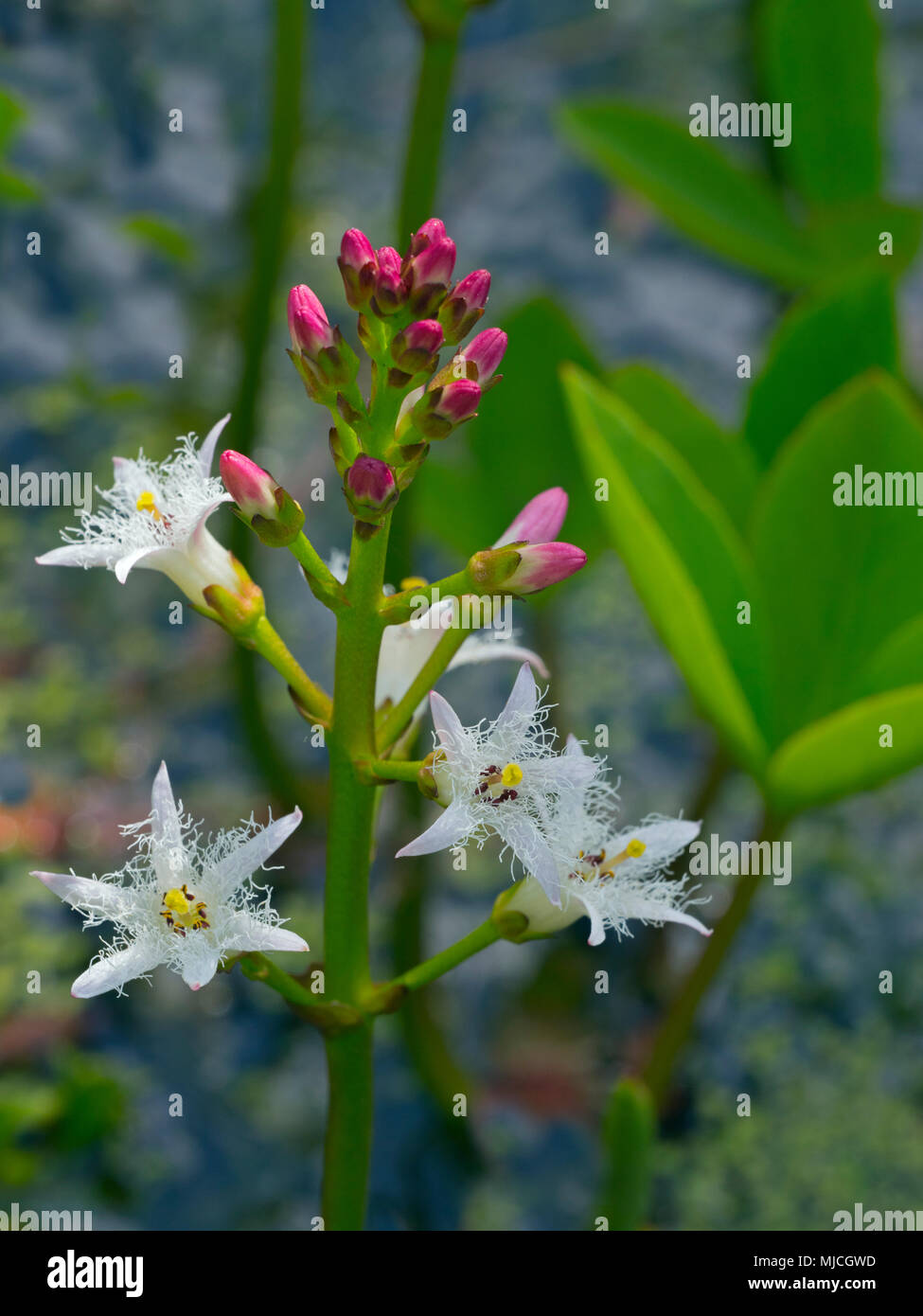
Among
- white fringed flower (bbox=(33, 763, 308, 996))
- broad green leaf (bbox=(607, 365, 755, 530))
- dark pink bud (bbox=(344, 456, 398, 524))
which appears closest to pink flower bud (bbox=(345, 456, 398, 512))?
dark pink bud (bbox=(344, 456, 398, 524))

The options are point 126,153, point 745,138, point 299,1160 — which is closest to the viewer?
point 299,1160

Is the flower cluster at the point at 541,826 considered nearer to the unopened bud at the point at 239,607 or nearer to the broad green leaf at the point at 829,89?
the unopened bud at the point at 239,607

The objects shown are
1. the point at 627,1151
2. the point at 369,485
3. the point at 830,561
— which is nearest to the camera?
the point at 369,485

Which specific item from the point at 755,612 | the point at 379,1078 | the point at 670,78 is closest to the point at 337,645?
the point at 755,612

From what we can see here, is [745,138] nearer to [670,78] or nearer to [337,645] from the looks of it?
[670,78]

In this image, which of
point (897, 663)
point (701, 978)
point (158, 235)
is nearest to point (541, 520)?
point (897, 663)

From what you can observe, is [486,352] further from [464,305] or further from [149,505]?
[149,505]
